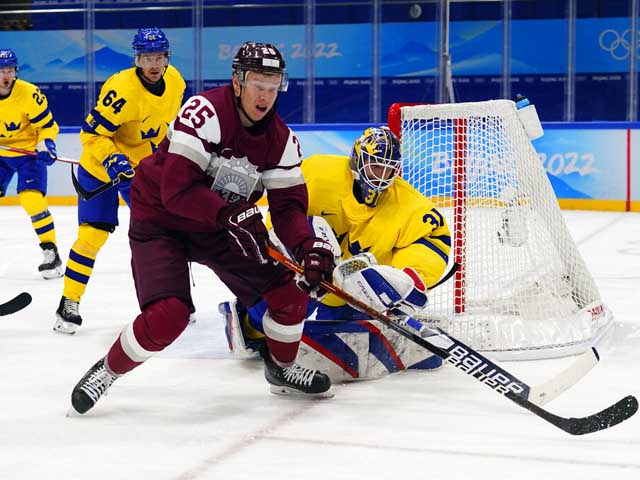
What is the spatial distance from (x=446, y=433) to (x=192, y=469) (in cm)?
58

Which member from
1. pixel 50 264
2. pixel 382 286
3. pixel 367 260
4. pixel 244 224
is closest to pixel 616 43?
pixel 50 264

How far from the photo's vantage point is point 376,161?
9.04 ft

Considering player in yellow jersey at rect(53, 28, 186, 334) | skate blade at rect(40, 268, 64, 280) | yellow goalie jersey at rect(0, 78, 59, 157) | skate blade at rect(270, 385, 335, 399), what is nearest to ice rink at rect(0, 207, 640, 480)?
skate blade at rect(270, 385, 335, 399)

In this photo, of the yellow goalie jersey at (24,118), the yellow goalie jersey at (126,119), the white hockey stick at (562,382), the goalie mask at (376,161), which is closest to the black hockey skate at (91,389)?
the goalie mask at (376,161)

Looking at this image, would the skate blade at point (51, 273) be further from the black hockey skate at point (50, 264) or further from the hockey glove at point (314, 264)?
the hockey glove at point (314, 264)

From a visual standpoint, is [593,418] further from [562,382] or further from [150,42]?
[150,42]

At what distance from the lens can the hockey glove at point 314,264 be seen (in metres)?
2.28

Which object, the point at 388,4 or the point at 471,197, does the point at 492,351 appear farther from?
the point at 388,4

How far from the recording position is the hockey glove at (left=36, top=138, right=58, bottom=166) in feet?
16.2

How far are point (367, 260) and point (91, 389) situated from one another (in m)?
0.77

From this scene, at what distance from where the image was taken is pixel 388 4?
8.70 meters

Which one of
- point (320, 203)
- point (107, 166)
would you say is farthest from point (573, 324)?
point (107, 166)

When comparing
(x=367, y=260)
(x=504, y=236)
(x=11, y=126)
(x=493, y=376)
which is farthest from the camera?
(x=11, y=126)

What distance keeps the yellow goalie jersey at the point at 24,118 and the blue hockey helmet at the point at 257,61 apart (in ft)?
9.73
